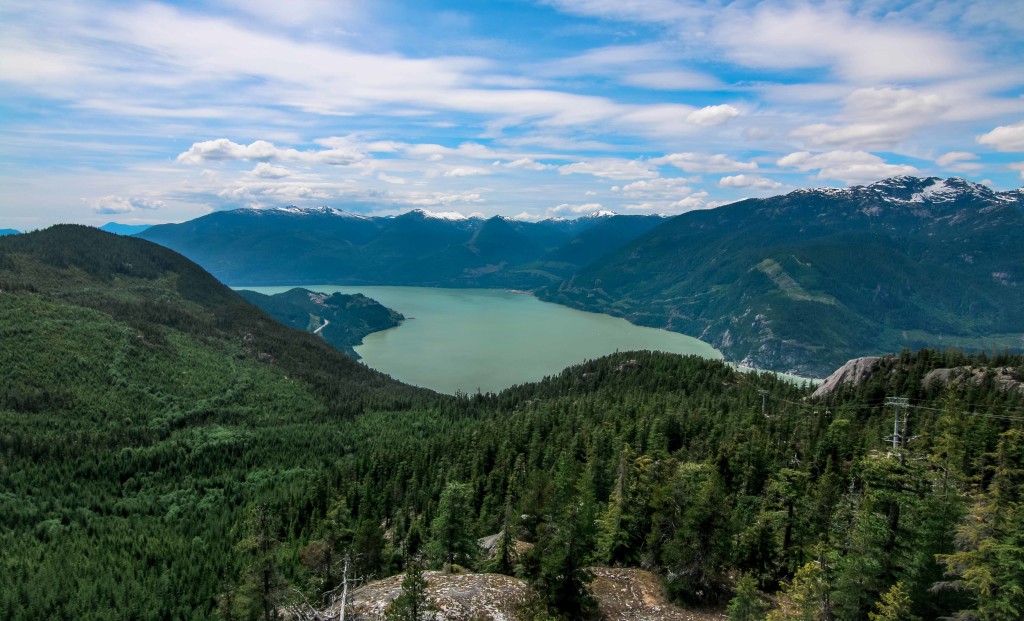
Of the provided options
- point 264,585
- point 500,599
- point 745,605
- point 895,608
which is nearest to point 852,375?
point 895,608

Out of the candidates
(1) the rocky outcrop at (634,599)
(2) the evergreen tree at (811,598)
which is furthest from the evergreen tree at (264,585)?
(2) the evergreen tree at (811,598)

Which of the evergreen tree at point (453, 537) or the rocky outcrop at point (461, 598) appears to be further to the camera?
the evergreen tree at point (453, 537)

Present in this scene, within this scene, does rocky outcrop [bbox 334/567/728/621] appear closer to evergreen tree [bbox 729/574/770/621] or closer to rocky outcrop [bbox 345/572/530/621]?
rocky outcrop [bbox 345/572/530/621]

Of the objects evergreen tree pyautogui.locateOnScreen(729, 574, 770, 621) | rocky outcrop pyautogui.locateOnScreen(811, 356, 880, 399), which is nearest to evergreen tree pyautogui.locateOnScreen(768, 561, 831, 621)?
evergreen tree pyautogui.locateOnScreen(729, 574, 770, 621)

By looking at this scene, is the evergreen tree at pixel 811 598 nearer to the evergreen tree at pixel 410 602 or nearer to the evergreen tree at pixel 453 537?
the evergreen tree at pixel 410 602

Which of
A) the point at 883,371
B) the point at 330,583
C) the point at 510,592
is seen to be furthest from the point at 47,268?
the point at 883,371

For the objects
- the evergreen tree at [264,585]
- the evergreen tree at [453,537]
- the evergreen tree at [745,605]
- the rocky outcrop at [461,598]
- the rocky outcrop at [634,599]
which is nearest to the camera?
the evergreen tree at [745,605]
